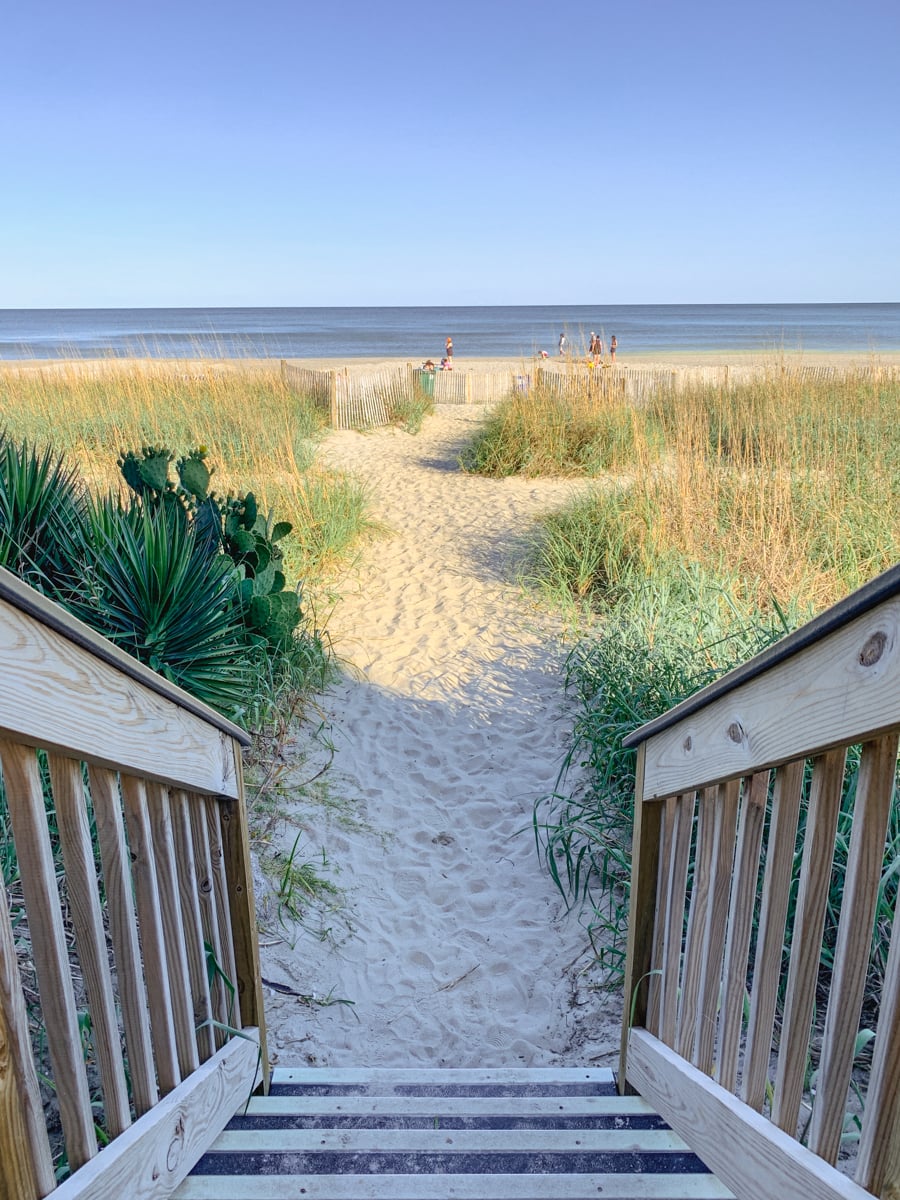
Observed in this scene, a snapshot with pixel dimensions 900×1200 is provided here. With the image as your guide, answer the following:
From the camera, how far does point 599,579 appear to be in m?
6.34

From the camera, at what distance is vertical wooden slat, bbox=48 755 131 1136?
113 centimetres

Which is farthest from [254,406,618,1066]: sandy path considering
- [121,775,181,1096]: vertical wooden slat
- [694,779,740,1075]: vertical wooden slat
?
[121,775,181,1096]: vertical wooden slat

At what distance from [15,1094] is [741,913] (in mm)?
1144

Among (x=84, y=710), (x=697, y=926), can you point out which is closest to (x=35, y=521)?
(x=84, y=710)

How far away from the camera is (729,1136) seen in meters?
1.46

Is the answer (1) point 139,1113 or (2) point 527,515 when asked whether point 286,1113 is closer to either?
(1) point 139,1113

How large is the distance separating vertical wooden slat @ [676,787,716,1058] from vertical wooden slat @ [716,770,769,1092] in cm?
13

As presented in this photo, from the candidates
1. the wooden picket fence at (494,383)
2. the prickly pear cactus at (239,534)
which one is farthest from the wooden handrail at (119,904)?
the wooden picket fence at (494,383)

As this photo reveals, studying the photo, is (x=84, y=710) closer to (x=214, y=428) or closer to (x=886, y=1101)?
(x=886, y=1101)

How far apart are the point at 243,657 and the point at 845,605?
3.83 m

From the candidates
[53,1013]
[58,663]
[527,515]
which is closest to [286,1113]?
[53,1013]


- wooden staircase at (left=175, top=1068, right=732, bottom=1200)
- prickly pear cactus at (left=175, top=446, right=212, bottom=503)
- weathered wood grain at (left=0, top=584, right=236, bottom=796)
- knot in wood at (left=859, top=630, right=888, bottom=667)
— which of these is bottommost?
wooden staircase at (left=175, top=1068, right=732, bottom=1200)

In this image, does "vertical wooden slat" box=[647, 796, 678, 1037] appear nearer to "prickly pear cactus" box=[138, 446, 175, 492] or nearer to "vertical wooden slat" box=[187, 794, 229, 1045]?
"vertical wooden slat" box=[187, 794, 229, 1045]

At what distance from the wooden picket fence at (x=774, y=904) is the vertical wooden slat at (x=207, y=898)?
0.98m
